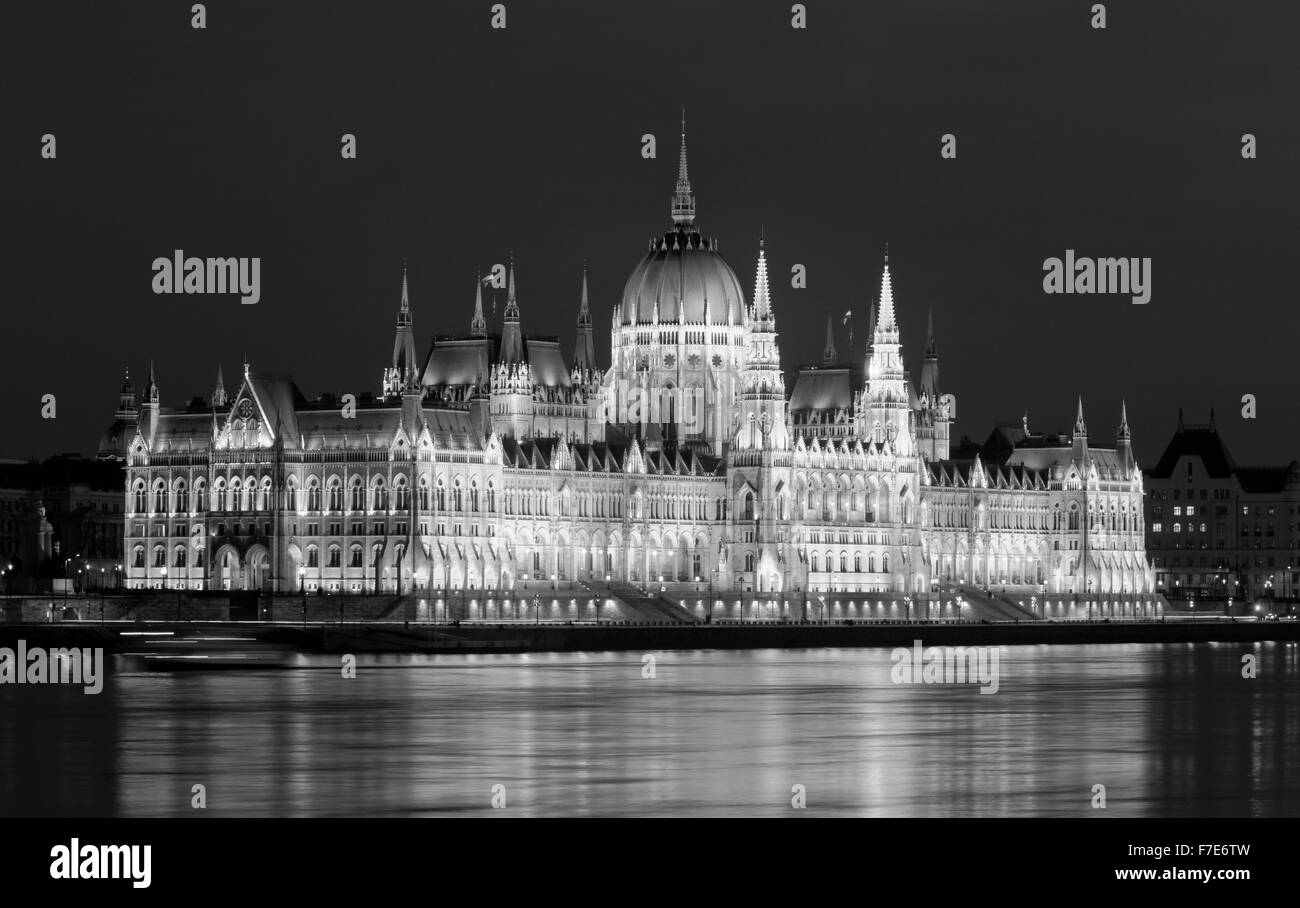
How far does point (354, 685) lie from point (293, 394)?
54.1 metres

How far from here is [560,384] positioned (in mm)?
168000

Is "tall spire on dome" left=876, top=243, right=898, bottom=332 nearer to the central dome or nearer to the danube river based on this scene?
the central dome

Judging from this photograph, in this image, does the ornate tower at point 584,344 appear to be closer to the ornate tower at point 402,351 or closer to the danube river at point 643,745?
the ornate tower at point 402,351

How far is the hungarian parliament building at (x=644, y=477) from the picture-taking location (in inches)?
5536

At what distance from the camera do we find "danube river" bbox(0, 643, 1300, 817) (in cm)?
5369

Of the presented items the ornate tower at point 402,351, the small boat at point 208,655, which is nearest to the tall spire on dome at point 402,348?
the ornate tower at point 402,351

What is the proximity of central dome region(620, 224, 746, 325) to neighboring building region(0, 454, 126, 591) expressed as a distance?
120 feet

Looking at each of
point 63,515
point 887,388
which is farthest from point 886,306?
point 63,515

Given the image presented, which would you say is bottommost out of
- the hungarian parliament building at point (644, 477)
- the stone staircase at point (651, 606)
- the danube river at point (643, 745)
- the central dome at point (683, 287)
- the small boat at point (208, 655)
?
the danube river at point (643, 745)

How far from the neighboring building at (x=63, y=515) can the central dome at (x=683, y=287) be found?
3653 cm

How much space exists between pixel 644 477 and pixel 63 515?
4711 cm

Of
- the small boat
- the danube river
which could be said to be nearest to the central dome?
the small boat

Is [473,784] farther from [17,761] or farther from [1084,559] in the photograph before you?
[1084,559]
